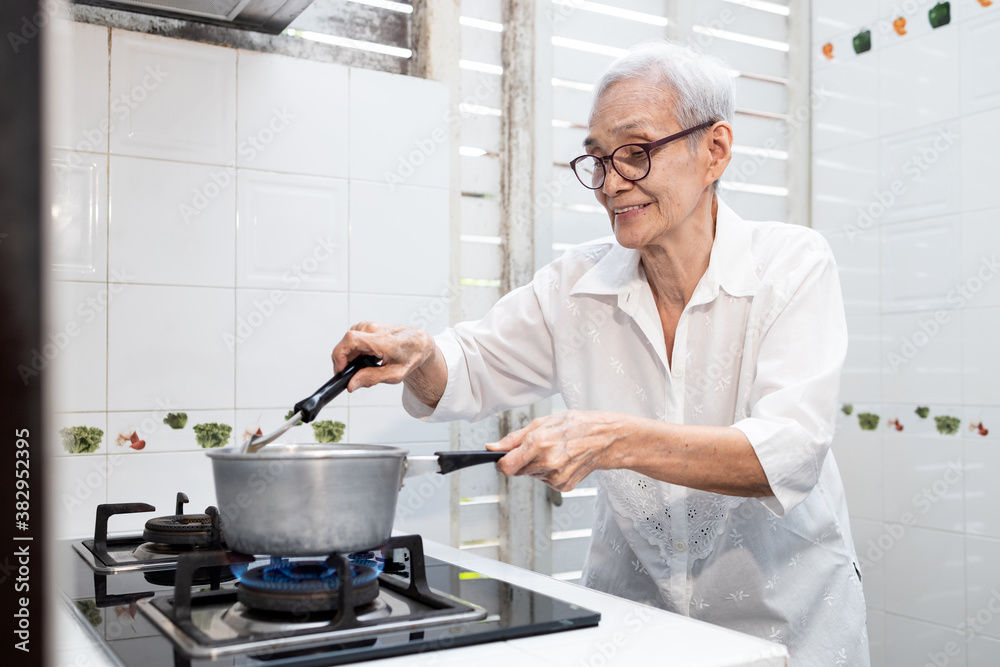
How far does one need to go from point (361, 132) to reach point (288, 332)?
1.58 ft

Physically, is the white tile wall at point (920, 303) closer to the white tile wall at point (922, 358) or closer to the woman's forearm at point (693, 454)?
the white tile wall at point (922, 358)

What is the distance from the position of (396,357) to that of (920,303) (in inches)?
67.8

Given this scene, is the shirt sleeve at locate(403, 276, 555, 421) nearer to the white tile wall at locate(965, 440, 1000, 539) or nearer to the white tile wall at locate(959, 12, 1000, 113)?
the white tile wall at locate(965, 440, 1000, 539)

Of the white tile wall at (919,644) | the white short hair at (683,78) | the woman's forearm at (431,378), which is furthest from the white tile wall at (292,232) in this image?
the white tile wall at (919,644)

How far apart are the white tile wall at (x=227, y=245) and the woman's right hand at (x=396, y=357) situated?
1.59ft

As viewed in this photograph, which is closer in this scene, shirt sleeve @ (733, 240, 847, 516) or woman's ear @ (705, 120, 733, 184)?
shirt sleeve @ (733, 240, 847, 516)

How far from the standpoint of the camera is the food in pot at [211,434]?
1.70 metres

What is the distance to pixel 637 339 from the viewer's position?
1424 mm

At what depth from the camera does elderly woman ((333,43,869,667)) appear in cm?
121

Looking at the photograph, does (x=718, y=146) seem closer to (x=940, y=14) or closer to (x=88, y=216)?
(x=88, y=216)

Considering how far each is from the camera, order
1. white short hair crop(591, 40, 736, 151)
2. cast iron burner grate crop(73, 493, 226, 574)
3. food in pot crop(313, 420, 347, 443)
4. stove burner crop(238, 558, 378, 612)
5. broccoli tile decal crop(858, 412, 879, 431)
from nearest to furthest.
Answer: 1. stove burner crop(238, 558, 378, 612)
2. cast iron burner grate crop(73, 493, 226, 574)
3. white short hair crop(591, 40, 736, 151)
4. food in pot crop(313, 420, 347, 443)
5. broccoli tile decal crop(858, 412, 879, 431)

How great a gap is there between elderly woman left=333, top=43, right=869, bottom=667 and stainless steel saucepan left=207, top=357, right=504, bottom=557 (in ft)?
1.07

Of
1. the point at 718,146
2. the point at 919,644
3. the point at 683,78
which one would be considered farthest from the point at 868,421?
the point at 683,78

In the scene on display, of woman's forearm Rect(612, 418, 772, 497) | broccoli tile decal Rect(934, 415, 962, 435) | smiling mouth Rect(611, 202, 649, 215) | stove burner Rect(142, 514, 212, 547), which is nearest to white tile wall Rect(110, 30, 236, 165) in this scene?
stove burner Rect(142, 514, 212, 547)
